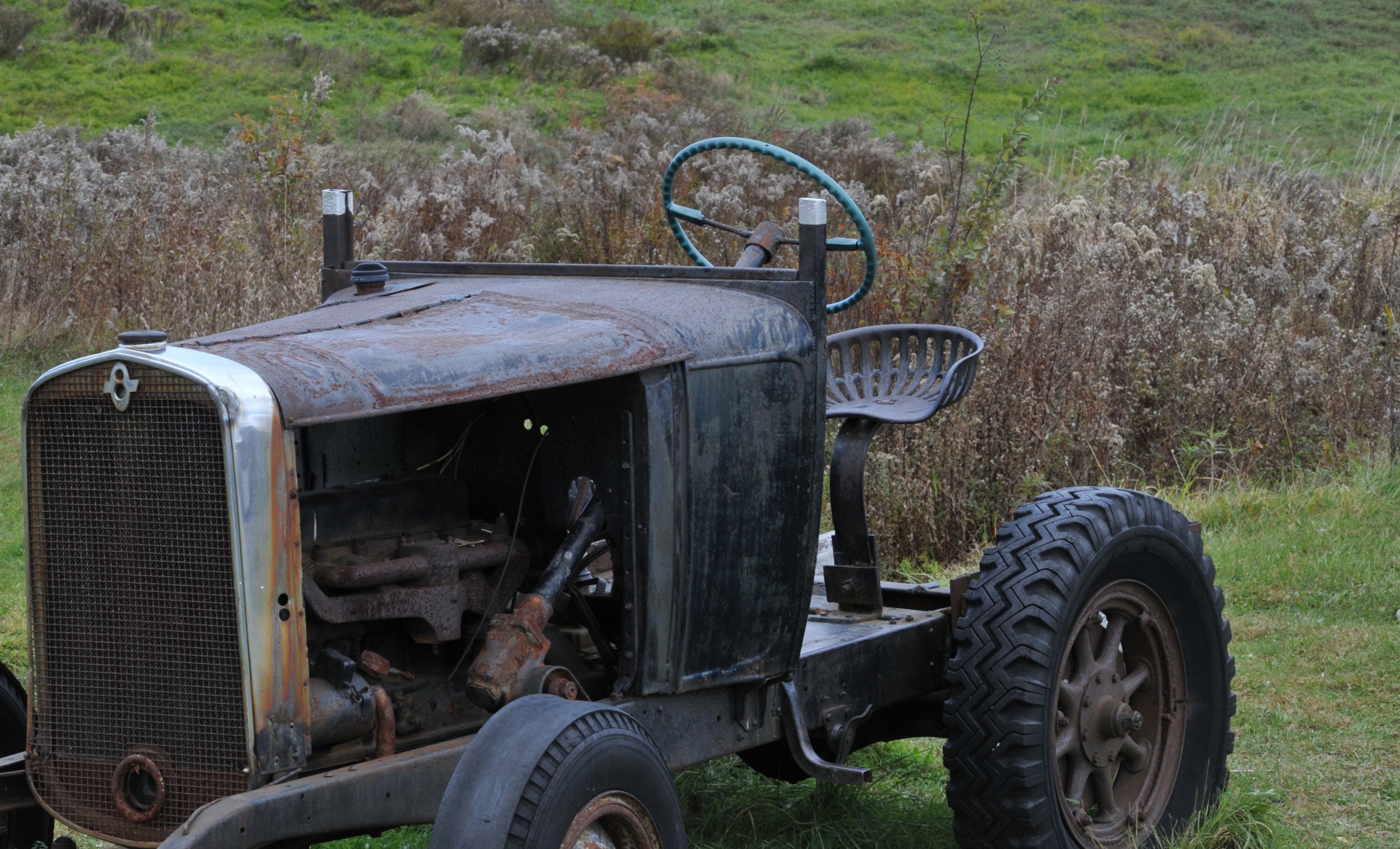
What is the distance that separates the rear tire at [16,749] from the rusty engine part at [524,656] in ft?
→ 3.82

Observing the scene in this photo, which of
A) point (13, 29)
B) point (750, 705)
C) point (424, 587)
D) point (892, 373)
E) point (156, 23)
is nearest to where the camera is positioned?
point (424, 587)

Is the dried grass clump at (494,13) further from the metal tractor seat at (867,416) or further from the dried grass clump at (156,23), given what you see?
the metal tractor seat at (867,416)

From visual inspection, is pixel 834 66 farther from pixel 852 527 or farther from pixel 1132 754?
pixel 1132 754

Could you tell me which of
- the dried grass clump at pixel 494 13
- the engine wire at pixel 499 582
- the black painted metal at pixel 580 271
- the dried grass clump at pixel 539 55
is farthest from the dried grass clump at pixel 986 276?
the dried grass clump at pixel 494 13

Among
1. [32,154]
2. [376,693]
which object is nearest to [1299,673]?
[376,693]

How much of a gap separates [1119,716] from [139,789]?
→ 7.19 ft

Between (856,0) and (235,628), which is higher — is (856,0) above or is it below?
above

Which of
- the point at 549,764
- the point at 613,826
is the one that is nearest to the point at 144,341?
the point at 549,764

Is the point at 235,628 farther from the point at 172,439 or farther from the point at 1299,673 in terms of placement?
the point at 1299,673

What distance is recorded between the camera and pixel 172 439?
2225 millimetres

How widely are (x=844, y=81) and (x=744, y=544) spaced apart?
22906 mm

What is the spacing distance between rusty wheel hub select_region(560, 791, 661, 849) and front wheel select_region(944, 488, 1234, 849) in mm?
986

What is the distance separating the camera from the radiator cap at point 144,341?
2.23 metres

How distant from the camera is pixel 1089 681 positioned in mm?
3312
